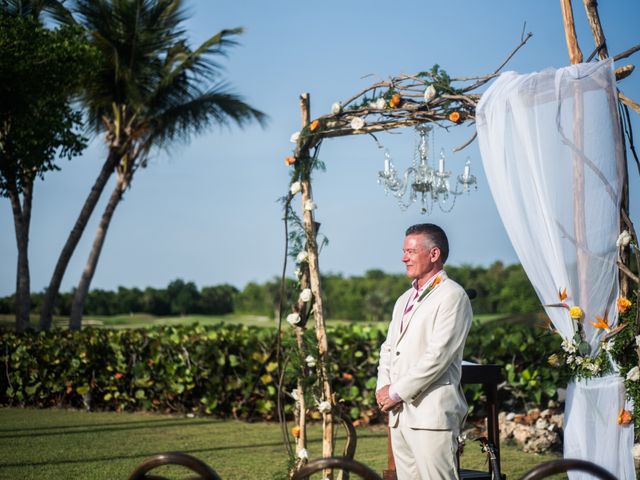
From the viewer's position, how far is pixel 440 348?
12.7 ft

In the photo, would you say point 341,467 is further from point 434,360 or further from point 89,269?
point 89,269

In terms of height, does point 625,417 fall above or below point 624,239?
below

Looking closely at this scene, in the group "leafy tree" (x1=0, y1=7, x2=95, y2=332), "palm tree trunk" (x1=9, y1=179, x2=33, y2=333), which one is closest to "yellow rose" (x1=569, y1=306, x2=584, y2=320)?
"leafy tree" (x1=0, y1=7, x2=95, y2=332)

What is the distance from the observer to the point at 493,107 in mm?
4805

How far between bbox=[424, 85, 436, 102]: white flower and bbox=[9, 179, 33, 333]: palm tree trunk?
32.6 feet

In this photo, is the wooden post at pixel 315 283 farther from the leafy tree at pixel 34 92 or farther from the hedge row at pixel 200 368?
the leafy tree at pixel 34 92

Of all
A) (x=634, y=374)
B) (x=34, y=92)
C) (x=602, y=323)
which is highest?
(x=34, y=92)

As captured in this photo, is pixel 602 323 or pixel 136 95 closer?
pixel 602 323

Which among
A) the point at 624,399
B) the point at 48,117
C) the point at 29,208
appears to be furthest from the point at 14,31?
the point at 624,399

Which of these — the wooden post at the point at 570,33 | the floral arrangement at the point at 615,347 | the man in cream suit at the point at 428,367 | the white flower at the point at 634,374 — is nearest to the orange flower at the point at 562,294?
the floral arrangement at the point at 615,347

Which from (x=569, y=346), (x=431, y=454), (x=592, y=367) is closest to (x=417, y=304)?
(x=431, y=454)

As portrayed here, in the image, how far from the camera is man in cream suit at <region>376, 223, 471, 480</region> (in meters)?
3.90

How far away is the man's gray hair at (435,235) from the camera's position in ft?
13.4

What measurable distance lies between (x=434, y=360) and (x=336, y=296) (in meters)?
28.1
